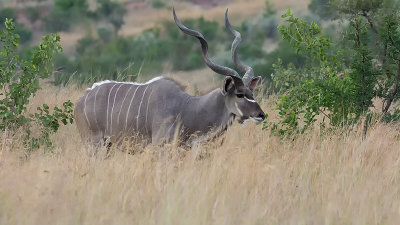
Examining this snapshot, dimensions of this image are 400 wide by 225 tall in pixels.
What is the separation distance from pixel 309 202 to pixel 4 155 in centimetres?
199

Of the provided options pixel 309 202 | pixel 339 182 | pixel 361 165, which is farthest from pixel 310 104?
pixel 309 202

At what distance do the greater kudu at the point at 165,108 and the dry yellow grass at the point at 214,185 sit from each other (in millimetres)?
271

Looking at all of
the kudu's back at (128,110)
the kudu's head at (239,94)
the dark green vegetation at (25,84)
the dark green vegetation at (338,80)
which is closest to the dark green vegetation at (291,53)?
the dark green vegetation at (338,80)

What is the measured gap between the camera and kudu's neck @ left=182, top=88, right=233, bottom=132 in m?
5.77

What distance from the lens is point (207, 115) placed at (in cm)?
581

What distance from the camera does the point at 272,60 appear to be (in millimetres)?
18969

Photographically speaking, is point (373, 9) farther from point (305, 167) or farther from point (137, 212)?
point (137, 212)

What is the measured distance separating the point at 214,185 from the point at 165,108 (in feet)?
5.23

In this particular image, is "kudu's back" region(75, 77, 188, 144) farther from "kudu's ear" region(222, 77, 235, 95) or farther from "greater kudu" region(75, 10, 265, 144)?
"kudu's ear" region(222, 77, 235, 95)

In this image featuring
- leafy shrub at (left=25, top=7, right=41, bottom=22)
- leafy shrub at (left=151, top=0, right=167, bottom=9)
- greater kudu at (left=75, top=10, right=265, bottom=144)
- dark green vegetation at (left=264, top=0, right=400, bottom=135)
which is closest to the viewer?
greater kudu at (left=75, top=10, right=265, bottom=144)

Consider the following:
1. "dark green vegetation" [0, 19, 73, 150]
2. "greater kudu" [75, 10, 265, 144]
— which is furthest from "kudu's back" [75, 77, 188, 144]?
"dark green vegetation" [0, 19, 73, 150]

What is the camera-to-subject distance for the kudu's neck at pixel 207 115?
227 inches

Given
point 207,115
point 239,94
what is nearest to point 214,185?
point 239,94

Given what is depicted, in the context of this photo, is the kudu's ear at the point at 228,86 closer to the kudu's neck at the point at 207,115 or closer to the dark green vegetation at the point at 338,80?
the kudu's neck at the point at 207,115
